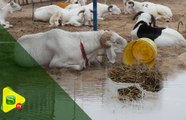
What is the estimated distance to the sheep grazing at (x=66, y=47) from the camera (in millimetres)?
8062

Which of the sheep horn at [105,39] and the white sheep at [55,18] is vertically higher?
the sheep horn at [105,39]

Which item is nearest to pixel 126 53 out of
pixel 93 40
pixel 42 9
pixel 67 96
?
pixel 93 40

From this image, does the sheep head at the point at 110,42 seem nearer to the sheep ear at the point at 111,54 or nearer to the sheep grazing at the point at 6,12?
the sheep ear at the point at 111,54

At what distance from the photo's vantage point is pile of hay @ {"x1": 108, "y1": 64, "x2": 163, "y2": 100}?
707cm

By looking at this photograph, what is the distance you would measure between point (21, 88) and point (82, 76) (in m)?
1.04

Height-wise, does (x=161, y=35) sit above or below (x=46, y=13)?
above

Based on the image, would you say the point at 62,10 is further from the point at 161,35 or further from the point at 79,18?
the point at 161,35

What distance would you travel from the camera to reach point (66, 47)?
805cm

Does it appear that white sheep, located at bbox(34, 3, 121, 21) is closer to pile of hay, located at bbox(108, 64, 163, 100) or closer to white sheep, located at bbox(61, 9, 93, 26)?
white sheep, located at bbox(61, 9, 93, 26)

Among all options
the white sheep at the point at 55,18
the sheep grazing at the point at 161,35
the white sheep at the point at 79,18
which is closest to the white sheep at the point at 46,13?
the white sheep at the point at 55,18

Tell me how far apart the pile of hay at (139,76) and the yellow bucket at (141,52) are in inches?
18.5

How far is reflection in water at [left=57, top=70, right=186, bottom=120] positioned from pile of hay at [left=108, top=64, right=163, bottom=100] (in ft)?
0.36

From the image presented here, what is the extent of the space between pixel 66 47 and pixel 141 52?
3.95ft

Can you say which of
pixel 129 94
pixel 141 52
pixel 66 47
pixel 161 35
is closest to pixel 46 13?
pixel 161 35
